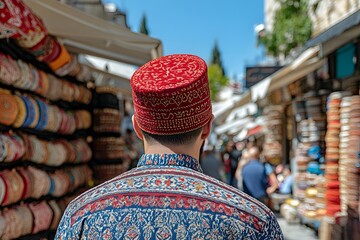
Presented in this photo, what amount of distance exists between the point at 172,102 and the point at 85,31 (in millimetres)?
2743

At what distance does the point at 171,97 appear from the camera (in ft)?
4.55

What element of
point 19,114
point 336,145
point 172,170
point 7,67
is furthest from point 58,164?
point 336,145

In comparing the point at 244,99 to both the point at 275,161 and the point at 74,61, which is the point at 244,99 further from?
the point at 74,61

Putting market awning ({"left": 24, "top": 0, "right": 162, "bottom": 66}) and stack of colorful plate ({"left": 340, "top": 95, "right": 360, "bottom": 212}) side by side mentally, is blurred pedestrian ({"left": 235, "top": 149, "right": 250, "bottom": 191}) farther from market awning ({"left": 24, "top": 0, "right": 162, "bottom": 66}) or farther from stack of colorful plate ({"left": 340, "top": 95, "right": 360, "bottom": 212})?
market awning ({"left": 24, "top": 0, "right": 162, "bottom": 66})

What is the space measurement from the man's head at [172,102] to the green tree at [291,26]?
13.1 metres

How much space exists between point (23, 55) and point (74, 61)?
3.51ft

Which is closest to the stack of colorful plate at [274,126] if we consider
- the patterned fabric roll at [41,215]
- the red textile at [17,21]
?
the patterned fabric roll at [41,215]

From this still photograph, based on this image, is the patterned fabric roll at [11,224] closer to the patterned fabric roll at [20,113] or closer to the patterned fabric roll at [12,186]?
the patterned fabric roll at [12,186]

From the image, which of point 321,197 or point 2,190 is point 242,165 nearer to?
point 321,197

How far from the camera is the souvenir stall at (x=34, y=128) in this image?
3002 millimetres

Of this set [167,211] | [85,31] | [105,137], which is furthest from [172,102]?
[105,137]

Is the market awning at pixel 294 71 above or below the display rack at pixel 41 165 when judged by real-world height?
above

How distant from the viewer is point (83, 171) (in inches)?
193

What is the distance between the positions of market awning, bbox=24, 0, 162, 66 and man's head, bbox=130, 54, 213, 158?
2.05m
